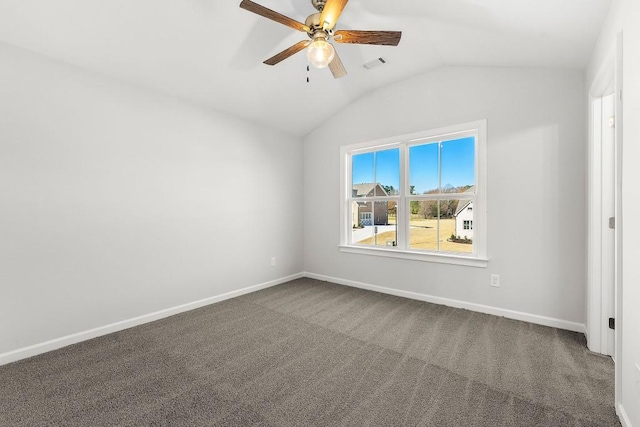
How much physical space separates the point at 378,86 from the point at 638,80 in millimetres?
2760

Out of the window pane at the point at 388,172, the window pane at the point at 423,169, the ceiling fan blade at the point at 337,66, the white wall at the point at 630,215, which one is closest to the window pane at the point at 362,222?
the window pane at the point at 388,172

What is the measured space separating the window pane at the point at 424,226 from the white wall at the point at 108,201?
2.17 metres

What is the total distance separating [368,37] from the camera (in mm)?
2045

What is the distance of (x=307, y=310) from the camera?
3.22 meters

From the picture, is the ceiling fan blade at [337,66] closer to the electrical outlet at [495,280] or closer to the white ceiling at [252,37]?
the white ceiling at [252,37]

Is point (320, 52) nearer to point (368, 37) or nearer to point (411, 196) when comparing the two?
point (368, 37)

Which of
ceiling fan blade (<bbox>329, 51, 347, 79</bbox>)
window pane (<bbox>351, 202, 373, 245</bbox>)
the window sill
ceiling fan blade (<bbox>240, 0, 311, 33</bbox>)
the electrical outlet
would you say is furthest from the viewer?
window pane (<bbox>351, 202, 373, 245</bbox>)

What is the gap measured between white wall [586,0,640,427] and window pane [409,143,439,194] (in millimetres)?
2010

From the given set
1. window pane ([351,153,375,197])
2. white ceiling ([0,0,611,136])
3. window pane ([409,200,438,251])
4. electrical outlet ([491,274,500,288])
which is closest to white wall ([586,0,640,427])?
white ceiling ([0,0,611,136])

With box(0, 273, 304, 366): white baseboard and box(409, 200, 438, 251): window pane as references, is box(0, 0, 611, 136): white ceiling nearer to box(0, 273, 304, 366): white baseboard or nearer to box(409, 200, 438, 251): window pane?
box(409, 200, 438, 251): window pane

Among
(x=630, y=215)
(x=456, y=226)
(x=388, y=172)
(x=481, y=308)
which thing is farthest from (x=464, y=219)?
(x=630, y=215)

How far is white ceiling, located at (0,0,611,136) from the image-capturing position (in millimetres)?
2020

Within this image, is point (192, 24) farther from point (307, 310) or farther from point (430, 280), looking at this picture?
point (430, 280)

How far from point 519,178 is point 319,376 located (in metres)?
2.66
